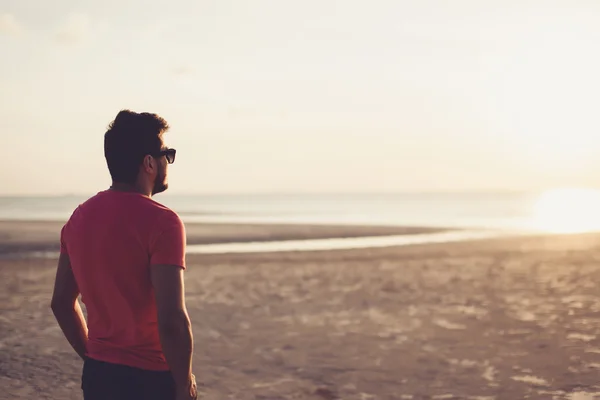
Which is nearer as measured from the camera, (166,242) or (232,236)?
(166,242)

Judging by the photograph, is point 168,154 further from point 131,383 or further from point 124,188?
point 131,383

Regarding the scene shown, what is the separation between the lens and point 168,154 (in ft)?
9.78

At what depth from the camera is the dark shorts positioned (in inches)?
114

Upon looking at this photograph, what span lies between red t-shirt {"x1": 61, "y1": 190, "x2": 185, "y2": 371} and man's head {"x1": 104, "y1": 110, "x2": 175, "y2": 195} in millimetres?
103

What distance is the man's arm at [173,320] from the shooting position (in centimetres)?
275

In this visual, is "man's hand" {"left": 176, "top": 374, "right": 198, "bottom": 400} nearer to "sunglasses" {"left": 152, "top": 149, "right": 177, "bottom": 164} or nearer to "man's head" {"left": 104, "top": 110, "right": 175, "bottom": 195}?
"man's head" {"left": 104, "top": 110, "right": 175, "bottom": 195}

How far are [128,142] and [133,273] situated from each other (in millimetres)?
543

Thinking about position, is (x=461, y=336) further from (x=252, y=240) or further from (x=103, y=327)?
(x=252, y=240)

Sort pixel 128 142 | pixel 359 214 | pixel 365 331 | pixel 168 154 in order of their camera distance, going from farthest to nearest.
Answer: pixel 359 214, pixel 365 331, pixel 168 154, pixel 128 142

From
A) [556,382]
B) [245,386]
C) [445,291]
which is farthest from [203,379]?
[445,291]

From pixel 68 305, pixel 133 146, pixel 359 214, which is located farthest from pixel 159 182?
pixel 359 214

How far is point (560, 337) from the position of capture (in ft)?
34.4

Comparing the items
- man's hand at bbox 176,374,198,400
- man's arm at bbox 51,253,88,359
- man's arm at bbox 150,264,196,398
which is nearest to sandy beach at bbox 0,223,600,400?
man's arm at bbox 51,253,88,359

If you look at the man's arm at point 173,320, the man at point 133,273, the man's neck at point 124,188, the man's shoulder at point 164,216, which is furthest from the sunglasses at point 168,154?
the man's arm at point 173,320
